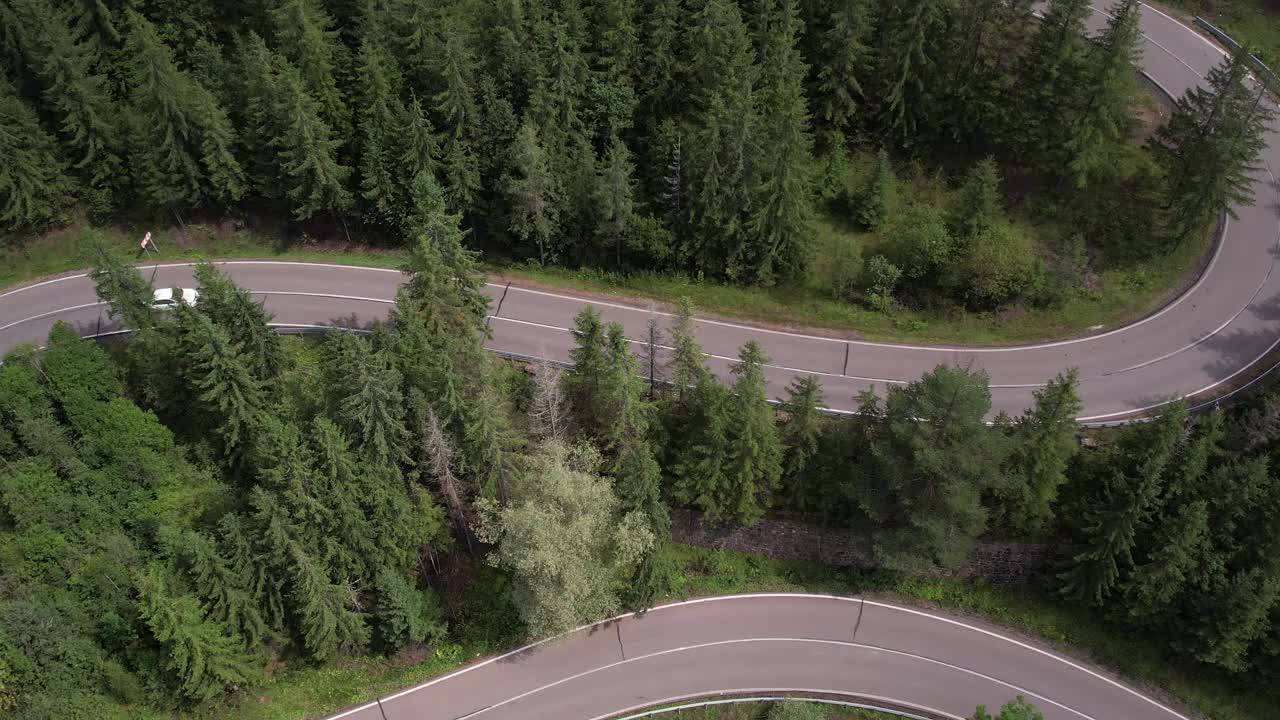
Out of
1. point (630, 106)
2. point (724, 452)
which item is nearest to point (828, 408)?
point (724, 452)

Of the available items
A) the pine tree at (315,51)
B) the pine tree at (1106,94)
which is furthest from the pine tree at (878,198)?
the pine tree at (315,51)

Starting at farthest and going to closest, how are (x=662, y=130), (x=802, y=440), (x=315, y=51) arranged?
(x=315, y=51) < (x=662, y=130) < (x=802, y=440)

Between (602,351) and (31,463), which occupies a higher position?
(602,351)

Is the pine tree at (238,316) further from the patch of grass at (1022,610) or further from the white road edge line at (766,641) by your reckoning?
the patch of grass at (1022,610)

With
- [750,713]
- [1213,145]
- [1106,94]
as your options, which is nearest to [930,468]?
[750,713]

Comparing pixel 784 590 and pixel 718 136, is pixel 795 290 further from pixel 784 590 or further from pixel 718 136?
pixel 784 590

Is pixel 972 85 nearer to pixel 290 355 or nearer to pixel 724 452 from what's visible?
pixel 724 452
